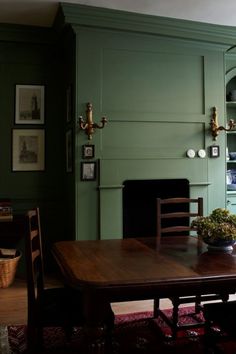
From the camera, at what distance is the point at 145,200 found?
4297 millimetres

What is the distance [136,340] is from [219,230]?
1038 millimetres

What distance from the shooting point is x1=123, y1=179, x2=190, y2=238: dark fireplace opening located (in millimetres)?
4223

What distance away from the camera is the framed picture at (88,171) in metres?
3.85

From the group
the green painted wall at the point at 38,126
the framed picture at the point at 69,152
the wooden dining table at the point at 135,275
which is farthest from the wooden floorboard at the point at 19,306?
the framed picture at the point at 69,152

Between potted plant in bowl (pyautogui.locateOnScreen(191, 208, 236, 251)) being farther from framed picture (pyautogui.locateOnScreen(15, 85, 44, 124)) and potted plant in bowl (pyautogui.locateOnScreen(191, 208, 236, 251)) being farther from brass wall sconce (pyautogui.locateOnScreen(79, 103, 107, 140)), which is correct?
framed picture (pyautogui.locateOnScreen(15, 85, 44, 124))

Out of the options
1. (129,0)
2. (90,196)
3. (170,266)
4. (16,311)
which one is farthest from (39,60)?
(170,266)

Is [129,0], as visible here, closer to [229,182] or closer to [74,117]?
[74,117]

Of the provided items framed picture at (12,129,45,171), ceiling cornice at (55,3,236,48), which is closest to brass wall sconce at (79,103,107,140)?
framed picture at (12,129,45,171)

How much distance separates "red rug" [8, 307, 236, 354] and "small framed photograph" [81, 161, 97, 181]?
58.8 inches

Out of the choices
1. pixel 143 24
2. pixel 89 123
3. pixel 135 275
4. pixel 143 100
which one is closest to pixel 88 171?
Answer: pixel 89 123

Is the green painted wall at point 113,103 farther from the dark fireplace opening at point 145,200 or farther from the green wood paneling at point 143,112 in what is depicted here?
the dark fireplace opening at point 145,200

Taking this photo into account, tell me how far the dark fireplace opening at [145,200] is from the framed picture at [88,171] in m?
0.51

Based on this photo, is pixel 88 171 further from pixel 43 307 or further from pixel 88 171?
pixel 43 307

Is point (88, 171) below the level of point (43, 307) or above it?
above
